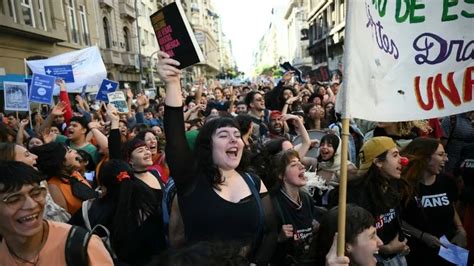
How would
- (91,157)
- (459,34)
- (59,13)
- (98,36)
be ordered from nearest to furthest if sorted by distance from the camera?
(459,34), (91,157), (59,13), (98,36)


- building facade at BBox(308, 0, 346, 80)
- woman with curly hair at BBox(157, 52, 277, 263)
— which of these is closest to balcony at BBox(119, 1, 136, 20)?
building facade at BBox(308, 0, 346, 80)

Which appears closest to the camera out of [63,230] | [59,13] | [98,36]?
[63,230]

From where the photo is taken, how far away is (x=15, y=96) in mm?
6992

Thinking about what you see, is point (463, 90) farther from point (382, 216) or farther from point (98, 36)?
point (98, 36)

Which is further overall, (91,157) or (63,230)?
(91,157)

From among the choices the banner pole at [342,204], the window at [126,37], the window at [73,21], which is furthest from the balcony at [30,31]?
the banner pole at [342,204]

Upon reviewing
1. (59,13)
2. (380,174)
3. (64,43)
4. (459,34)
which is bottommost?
(380,174)

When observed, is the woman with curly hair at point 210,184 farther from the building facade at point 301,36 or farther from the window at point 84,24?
the building facade at point 301,36

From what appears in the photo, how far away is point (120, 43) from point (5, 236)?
1193 inches

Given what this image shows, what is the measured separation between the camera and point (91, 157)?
4633 millimetres

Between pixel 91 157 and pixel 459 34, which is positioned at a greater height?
pixel 459 34

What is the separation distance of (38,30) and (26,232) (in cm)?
1803

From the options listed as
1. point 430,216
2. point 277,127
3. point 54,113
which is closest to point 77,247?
point 430,216

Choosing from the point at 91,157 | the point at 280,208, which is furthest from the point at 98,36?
the point at 280,208
